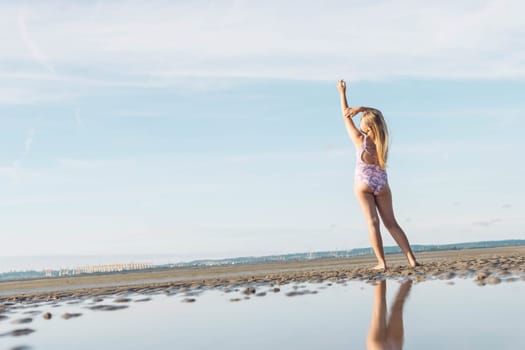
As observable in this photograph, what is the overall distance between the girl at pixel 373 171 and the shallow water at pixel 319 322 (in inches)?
77.0

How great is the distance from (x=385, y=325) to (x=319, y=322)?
93cm

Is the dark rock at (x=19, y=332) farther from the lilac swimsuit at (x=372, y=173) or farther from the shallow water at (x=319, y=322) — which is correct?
the lilac swimsuit at (x=372, y=173)

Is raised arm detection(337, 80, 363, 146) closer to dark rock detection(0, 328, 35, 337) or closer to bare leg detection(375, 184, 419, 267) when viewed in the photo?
bare leg detection(375, 184, 419, 267)

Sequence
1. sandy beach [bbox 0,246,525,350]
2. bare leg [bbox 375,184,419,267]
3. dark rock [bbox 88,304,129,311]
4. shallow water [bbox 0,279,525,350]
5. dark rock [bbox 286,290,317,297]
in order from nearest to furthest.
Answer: shallow water [bbox 0,279,525,350], sandy beach [bbox 0,246,525,350], dark rock [bbox 286,290,317,297], dark rock [bbox 88,304,129,311], bare leg [bbox 375,184,419,267]

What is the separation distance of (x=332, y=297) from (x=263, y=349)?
3417 millimetres

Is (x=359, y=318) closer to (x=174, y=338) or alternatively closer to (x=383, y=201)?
(x=174, y=338)

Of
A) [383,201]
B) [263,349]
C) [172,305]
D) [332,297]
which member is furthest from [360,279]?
[263,349]

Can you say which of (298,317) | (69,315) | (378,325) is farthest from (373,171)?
(378,325)

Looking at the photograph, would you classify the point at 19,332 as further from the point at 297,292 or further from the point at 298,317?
the point at 297,292

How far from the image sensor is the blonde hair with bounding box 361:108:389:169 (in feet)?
34.0

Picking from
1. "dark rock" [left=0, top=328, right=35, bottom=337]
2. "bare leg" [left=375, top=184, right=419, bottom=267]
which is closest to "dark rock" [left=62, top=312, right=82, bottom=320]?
→ "dark rock" [left=0, top=328, right=35, bottom=337]

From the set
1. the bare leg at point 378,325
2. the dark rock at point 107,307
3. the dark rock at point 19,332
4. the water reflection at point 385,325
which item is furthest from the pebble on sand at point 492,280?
the dark rock at point 19,332

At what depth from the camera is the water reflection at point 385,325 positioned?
4094 millimetres

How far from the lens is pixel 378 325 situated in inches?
194
